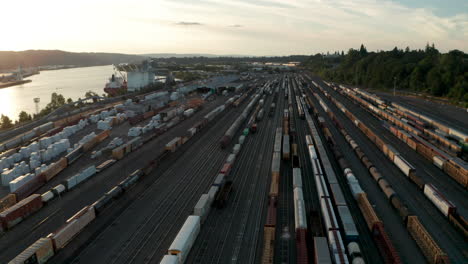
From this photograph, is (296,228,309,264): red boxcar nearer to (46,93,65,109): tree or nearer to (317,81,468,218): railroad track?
(317,81,468,218): railroad track

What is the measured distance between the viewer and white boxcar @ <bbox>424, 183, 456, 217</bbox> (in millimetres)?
33000

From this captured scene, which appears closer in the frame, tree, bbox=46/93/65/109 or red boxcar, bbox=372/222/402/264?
red boxcar, bbox=372/222/402/264

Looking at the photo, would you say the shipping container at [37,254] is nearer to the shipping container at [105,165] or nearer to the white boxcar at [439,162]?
the shipping container at [105,165]

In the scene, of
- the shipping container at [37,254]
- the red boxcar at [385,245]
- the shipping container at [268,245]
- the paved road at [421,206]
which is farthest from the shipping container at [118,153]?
the paved road at [421,206]

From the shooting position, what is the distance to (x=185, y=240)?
27156mm

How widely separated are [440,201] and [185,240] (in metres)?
28.9

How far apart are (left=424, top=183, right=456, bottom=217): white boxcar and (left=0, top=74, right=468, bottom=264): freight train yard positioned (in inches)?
9.4

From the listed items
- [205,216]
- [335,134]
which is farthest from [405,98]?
[205,216]

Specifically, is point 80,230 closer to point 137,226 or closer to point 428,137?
point 137,226

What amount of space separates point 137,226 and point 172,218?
3858mm

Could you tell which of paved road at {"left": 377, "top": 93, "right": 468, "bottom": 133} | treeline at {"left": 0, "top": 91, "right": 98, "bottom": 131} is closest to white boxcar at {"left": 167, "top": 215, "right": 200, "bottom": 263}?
paved road at {"left": 377, "top": 93, "right": 468, "bottom": 133}

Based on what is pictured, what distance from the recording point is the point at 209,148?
59.4 m

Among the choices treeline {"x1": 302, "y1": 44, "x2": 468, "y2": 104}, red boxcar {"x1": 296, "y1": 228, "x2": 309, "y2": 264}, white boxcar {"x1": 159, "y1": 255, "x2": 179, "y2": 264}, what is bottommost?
white boxcar {"x1": 159, "y1": 255, "x2": 179, "y2": 264}

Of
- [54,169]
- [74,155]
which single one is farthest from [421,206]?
[74,155]
